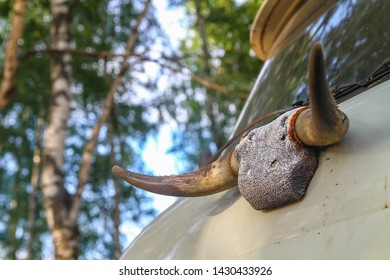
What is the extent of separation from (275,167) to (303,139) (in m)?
0.10

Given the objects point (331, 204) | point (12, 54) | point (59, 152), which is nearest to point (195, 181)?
point (331, 204)

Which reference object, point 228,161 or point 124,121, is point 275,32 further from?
point 124,121

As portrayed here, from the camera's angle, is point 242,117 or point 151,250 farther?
point 242,117

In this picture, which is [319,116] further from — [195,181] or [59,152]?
[59,152]

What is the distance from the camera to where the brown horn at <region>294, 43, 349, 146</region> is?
0.98 meters

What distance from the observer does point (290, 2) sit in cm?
226

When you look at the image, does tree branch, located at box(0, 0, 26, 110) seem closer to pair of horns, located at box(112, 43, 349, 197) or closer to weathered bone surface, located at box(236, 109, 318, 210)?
pair of horns, located at box(112, 43, 349, 197)

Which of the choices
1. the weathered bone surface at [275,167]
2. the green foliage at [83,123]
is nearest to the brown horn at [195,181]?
the weathered bone surface at [275,167]

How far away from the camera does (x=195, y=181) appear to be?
1.57m

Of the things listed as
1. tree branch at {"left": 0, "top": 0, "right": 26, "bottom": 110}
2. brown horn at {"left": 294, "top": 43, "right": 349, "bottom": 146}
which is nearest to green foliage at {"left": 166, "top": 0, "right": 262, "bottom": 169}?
tree branch at {"left": 0, "top": 0, "right": 26, "bottom": 110}

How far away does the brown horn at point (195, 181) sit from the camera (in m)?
1.51

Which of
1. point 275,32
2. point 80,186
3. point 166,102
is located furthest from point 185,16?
point 275,32

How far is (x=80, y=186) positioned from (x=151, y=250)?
5.75m

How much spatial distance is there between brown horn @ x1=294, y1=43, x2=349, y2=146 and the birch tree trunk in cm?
575
